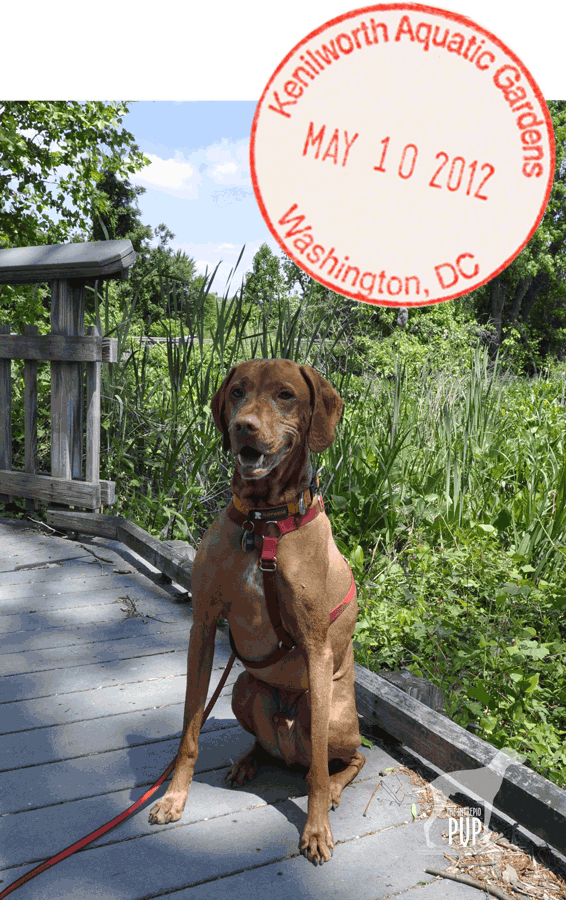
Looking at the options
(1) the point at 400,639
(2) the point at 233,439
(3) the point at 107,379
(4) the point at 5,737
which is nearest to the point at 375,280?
(2) the point at 233,439

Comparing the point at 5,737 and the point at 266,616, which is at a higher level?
the point at 266,616

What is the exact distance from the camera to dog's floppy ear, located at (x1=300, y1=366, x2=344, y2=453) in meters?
1.66

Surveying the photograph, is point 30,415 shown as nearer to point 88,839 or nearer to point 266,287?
point 266,287

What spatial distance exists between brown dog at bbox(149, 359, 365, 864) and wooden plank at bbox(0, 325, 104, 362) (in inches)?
106

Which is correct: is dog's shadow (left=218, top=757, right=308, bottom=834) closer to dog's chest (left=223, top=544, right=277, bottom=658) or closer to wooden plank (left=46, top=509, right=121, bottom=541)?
dog's chest (left=223, top=544, right=277, bottom=658)

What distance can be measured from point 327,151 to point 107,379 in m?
2.26

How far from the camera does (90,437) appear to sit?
4.27 m

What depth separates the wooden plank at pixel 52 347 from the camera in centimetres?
421

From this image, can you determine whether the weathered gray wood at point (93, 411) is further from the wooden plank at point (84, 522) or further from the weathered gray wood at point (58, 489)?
the wooden plank at point (84, 522)

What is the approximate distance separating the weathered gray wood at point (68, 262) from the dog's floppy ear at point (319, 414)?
111 inches

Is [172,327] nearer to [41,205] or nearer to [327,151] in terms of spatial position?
[327,151]

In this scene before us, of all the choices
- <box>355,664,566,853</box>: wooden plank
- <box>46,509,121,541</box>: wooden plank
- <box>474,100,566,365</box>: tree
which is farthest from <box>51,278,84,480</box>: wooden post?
<box>474,100,566,365</box>: tree

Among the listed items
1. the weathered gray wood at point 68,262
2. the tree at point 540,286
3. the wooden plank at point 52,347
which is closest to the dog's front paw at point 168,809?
the wooden plank at point 52,347

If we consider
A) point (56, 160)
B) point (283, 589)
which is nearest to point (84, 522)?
point (283, 589)
